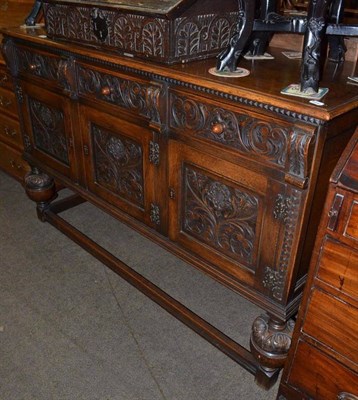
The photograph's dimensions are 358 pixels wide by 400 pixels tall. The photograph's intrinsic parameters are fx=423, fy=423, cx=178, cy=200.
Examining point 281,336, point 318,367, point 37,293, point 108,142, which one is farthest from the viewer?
point 37,293

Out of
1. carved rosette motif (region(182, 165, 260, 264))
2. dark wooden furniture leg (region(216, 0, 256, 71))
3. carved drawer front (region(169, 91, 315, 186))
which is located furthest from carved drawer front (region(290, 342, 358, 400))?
dark wooden furniture leg (region(216, 0, 256, 71))

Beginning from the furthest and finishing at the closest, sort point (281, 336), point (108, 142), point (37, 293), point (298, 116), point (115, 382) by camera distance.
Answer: point (37, 293)
point (108, 142)
point (115, 382)
point (281, 336)
point (298, 116)

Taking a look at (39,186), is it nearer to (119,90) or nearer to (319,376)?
(119,90)

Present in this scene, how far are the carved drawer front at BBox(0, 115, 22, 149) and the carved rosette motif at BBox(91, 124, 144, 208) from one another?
109 centimetres

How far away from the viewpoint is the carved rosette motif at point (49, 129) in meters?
2.18

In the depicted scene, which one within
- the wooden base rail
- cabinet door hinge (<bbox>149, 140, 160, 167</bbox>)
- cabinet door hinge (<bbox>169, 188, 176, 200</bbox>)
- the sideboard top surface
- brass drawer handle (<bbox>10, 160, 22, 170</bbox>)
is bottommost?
the wooden base rail

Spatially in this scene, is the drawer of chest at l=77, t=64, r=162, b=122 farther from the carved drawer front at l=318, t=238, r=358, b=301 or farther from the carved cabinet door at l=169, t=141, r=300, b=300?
the carved drawer front at l=318, t=238, r=358, b=301

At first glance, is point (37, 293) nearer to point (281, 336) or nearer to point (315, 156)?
point (281, 336)

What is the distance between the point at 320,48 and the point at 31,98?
1.63m

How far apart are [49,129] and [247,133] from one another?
1.33 m

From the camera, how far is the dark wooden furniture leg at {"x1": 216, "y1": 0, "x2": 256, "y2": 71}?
4.46 feet

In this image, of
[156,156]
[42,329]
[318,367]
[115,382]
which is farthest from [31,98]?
[318,367]

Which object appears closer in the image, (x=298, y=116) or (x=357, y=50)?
(x=298, y=116)

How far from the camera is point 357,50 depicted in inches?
64.6
